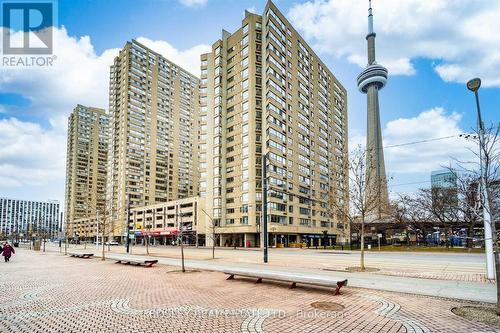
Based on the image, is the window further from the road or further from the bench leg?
the bench leg

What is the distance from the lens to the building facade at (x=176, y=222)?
78.9 metres

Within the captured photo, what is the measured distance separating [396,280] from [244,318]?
26.0 ft

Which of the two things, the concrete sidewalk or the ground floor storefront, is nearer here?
the concrete sidewalk

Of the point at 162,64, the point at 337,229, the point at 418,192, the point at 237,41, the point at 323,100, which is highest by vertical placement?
the point at 162,64

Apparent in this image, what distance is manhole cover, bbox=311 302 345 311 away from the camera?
26.3 ft

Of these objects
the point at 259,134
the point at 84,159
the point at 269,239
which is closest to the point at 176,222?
the point at 269,239

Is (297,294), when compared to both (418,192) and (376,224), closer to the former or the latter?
(418,192)

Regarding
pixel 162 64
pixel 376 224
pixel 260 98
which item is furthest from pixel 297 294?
pixel 162 64

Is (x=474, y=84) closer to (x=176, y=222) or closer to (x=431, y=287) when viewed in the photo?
(x=431, y=287)

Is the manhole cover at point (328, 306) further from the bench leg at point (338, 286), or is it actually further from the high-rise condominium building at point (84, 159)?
the high-rise condominium building at point (84, 159)

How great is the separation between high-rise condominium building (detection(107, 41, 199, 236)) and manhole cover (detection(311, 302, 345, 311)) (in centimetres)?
10186

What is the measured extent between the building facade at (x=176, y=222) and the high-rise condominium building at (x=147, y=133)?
9.44 metres

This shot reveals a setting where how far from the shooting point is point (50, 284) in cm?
1238

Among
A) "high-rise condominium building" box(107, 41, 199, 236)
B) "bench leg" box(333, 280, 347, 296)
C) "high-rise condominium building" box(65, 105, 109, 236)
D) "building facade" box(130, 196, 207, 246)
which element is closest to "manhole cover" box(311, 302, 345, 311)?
"bench leg" box(333, 280, 347, 296)
